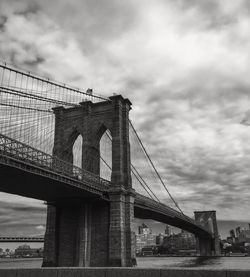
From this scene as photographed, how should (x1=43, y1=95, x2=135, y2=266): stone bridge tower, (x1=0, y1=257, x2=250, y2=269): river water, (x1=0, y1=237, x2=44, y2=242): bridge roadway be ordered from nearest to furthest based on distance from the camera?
(x1=43, y1=95, x2=135, y2=266): stone bridge tower → (x1=0, y1=257, x2=250, y2=269): river water → (x1=0, y1=237, x2=44, y2=242): bridge roadway

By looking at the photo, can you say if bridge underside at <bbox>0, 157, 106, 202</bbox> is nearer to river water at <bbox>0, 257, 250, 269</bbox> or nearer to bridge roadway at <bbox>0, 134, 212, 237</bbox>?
bridge roadway at <bbox>0, 134, 212, 237</bbox>

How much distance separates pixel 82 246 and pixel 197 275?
3246cm

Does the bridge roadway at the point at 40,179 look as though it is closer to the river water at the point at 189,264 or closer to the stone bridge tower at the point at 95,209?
the stone bridge tower at the point at 95,209

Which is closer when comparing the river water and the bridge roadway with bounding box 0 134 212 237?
the bridge roadway with bounding box 0 134 212 237

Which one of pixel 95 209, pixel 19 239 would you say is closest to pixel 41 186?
pixel 95 209

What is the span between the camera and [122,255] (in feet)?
135

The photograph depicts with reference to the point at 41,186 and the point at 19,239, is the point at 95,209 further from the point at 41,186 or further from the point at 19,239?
the point at 19,239

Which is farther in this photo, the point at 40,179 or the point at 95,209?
the point at 95,209

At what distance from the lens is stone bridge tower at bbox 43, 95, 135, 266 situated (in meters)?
42.0

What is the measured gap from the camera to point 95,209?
43.8 m

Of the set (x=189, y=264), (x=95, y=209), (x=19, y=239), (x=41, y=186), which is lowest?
(x=189, y=264)

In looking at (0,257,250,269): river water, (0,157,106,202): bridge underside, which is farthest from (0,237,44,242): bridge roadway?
(0,157,106,202): bridge underside

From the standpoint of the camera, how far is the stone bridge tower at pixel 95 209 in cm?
4203

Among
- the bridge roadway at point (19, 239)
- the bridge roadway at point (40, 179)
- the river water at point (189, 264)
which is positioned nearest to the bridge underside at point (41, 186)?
the bridge roadway at point (40, 179)
